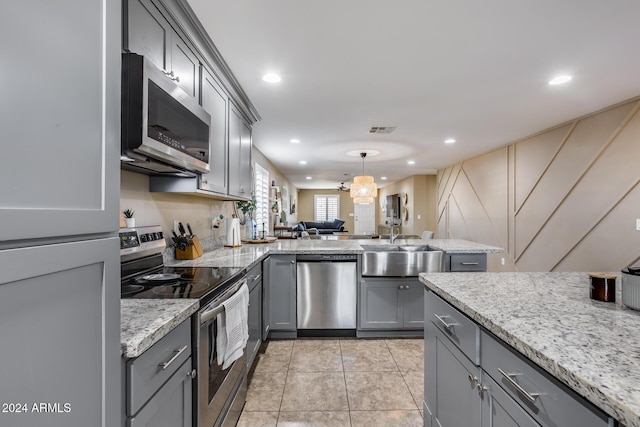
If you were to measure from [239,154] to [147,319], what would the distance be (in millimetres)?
2070

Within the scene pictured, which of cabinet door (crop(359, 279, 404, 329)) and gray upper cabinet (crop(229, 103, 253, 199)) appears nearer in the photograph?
gray upper cabinet (crop(229, 103, 253, 199))

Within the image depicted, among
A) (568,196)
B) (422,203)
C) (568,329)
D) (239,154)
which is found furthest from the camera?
(422,203)

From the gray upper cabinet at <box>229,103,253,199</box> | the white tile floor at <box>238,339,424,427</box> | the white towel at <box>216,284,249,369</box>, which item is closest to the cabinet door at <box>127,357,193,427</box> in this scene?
the white towel at <box>216,284,249,369</box>

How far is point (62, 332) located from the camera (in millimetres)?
541

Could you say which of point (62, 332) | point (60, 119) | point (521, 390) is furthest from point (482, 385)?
point (60, 119)

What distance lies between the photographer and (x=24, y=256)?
479 mm

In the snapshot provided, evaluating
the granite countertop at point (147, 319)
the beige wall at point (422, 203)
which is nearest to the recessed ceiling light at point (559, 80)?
the granite countertop at point (147, 319)

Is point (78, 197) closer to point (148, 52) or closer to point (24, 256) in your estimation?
point (24, 256)

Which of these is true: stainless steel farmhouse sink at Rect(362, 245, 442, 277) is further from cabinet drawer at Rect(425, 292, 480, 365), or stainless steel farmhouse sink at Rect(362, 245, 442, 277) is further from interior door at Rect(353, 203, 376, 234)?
interior door at Rect(353, 203, 376, 234)

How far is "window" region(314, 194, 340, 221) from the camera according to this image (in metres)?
13.4

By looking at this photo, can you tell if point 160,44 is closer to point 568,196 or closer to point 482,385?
point 482,385

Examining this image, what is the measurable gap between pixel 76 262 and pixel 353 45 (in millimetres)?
2035

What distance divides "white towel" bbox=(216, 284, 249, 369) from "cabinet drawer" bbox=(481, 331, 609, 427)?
1.17 metres

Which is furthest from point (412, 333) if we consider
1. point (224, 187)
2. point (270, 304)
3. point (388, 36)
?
point (388, 36)
